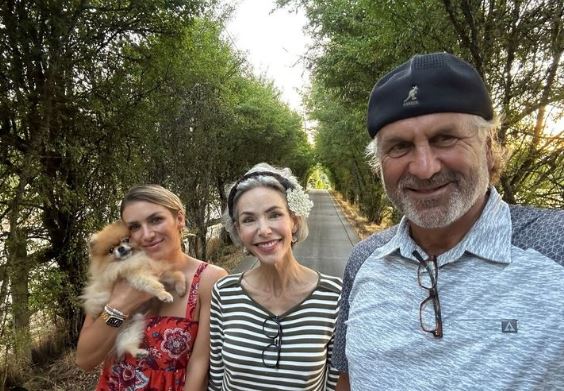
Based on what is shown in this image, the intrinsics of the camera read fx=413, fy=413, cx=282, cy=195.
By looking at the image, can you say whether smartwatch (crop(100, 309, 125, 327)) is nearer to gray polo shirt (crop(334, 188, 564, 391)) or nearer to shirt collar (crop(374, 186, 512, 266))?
gray polo shirt (crop(334, 188, 564, 391))

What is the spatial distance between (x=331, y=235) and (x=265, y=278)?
55.0ft

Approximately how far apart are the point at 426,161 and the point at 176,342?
1.75m

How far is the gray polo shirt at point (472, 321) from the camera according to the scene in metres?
1.15

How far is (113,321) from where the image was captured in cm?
238

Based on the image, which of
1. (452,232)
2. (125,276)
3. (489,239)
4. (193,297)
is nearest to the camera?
(489,239)

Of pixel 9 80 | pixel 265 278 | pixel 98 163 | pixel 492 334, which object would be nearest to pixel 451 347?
pixel 492 334

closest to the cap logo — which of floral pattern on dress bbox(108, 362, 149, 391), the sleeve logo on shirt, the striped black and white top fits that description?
the sleeve logo on shirt

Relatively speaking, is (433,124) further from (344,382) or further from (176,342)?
(176,342)

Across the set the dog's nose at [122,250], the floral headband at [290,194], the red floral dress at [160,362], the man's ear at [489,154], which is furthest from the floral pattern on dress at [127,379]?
the man's ear at [489,154]

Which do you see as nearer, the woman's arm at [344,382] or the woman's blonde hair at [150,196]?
the woman's arm at [344,382]

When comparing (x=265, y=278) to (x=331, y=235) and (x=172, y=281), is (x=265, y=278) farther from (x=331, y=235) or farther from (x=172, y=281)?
(x=331, y=235)

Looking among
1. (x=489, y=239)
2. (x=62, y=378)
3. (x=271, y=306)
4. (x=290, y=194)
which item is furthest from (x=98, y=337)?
(x=62, y=378)

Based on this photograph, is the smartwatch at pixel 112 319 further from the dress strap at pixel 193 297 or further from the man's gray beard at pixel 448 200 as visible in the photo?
the man's gray beard at pixel 448 200

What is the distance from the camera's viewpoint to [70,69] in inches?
211
